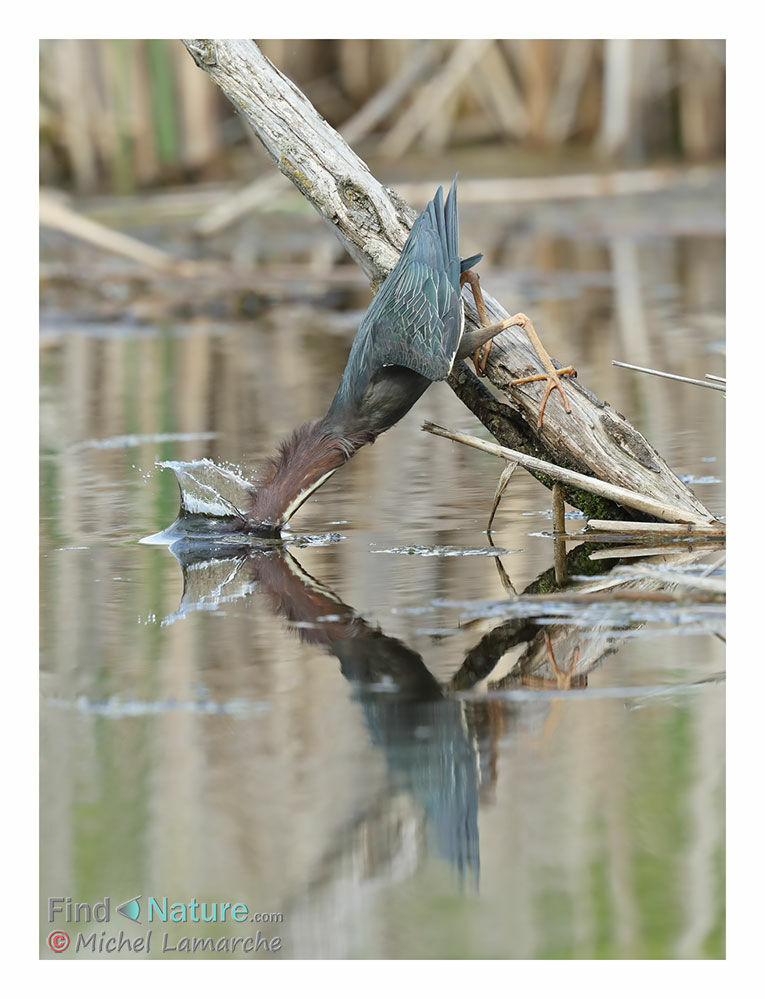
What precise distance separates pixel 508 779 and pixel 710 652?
2.92 ft

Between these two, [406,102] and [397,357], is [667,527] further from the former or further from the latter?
[406,102]

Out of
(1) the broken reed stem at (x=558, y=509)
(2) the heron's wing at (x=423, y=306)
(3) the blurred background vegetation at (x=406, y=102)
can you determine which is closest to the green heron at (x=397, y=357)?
(2) the heron's wing at (x=423, y=306)

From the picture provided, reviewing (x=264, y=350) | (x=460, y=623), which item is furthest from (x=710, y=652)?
(x=264, y=350)

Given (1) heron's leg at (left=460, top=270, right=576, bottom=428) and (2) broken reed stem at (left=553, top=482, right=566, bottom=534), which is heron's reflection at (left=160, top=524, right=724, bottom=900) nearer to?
(2) broken reed stem at (left=553, top=482, right=566, bottom=534)

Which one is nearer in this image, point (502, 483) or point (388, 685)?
point (388, 685)

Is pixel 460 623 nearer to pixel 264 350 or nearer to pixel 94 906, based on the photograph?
pixel 94 906

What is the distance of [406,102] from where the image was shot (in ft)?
48.8

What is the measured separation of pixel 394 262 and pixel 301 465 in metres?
0.83

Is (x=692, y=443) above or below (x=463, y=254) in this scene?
below

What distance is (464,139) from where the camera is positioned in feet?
49.8

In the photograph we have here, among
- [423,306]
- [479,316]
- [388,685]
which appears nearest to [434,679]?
[388,685]

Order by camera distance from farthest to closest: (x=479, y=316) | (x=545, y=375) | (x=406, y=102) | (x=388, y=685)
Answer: (x=406, y=102), (x=479, y=316), (x=545, y=375), (x=388, y=685)

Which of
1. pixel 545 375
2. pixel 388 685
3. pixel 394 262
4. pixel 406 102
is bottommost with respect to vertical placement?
pixel 388 685

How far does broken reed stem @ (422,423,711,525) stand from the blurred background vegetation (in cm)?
830
